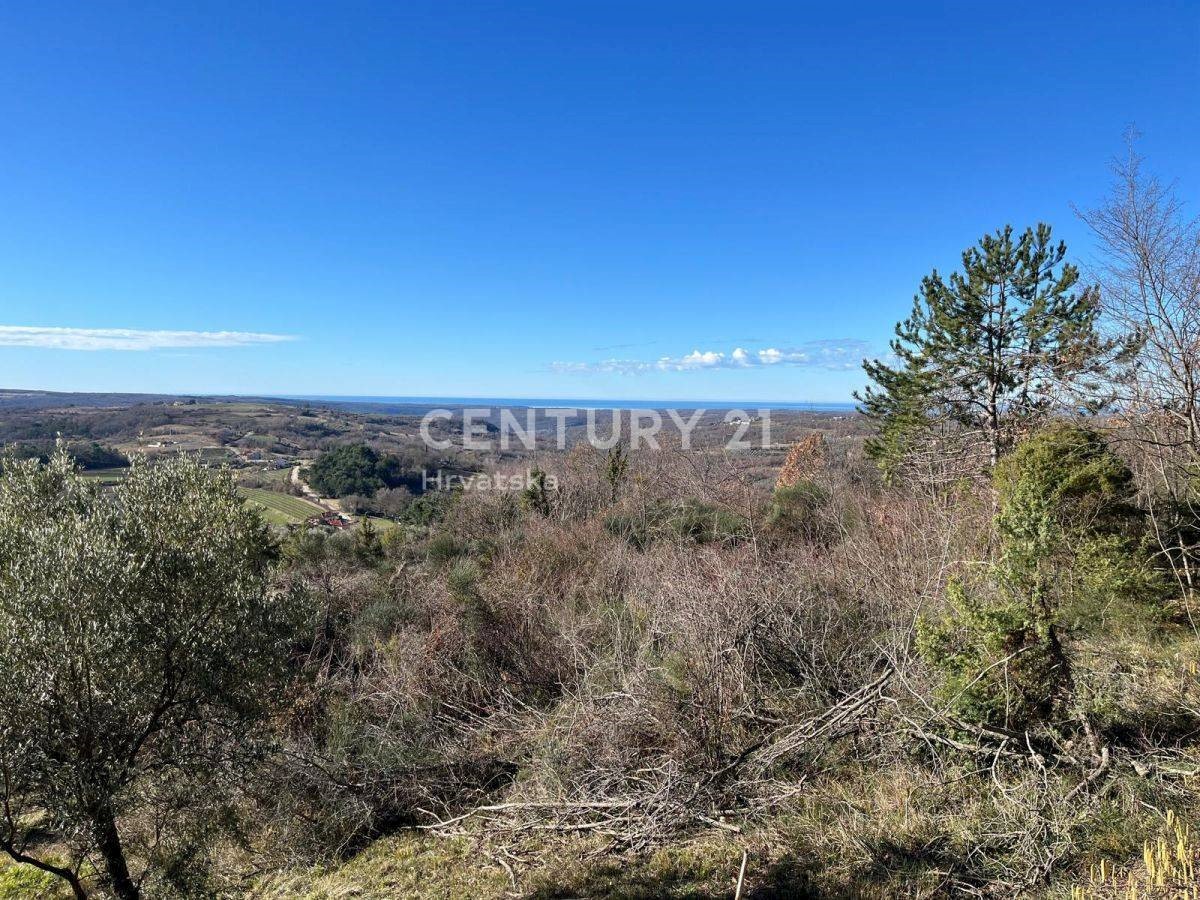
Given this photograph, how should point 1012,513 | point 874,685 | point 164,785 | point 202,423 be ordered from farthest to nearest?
point 202,423 < point 874,685 < point 164,785 < point 1012,513

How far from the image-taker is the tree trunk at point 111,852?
14.3 ft

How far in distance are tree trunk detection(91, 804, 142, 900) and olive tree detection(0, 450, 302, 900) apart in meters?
0.02

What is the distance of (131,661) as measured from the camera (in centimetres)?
458

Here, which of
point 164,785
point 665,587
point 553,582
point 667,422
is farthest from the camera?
point 667,422

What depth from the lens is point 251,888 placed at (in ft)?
18.8

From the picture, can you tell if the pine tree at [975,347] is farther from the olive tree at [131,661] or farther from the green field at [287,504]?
the green field at [287,504]

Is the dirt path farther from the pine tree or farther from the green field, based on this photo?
the pine tree

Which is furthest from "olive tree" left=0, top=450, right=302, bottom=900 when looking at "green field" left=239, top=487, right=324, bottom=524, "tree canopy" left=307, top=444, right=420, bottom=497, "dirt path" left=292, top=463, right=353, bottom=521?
"tree canopy" left=307, top=444, right=420, bottom=497

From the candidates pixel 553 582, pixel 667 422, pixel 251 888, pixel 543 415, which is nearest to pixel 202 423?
pixel 543 415

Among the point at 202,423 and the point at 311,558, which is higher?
the point at 202,423

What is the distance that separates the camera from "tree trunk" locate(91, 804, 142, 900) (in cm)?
434

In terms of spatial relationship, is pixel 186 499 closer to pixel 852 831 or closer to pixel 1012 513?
pixel 852 831

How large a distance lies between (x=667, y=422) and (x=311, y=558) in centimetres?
1712

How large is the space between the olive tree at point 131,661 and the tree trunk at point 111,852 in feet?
0.05
